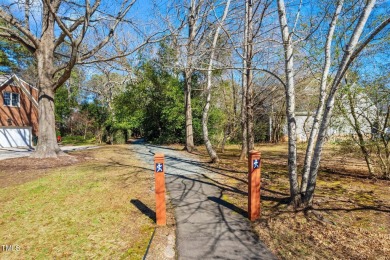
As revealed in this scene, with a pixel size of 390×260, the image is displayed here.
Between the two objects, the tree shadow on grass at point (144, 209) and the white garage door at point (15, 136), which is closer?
the tree shadow on grass at point (144, 209)

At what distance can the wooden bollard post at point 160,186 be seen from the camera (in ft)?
11.3

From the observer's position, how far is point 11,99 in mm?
18375

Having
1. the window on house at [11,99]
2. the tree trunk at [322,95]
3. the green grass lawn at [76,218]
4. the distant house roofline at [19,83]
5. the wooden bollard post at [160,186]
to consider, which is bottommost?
the green grass lawn at [76,218]

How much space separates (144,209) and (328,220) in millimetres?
3338

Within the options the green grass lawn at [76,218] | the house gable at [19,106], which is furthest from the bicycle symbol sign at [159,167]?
the house gable at [19,106]

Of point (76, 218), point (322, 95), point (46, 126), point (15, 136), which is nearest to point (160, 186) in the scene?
point (76, 218)

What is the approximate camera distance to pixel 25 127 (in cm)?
1923

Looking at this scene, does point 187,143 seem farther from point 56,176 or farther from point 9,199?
point 9,199

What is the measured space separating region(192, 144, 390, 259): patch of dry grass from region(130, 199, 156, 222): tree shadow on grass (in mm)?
1658

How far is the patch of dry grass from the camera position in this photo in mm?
2779

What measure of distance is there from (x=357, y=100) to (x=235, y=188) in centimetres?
427

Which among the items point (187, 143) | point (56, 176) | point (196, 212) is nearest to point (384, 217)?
point (196, 212)

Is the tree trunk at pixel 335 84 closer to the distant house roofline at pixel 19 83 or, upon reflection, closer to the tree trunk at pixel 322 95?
the tree trunk at pixel 322 95

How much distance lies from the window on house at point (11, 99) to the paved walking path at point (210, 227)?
66.4 ft
